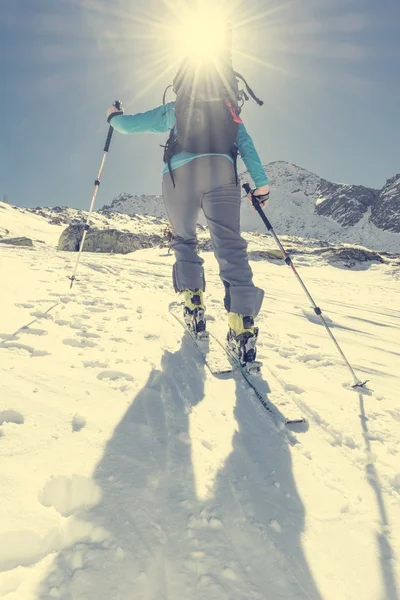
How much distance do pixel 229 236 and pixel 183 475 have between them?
95.6 inches

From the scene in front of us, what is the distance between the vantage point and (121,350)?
331 centimetres

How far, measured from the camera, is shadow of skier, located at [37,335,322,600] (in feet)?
3.81

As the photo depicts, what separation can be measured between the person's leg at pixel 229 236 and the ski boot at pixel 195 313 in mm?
458

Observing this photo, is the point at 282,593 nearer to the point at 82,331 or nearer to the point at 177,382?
the point at 177,382

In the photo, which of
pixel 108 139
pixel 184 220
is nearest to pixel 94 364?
pixel 184 220

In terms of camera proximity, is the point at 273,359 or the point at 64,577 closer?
the point at 64,577

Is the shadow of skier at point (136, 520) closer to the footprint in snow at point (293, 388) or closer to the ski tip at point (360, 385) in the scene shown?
the footprint in snow at point (293, 388)

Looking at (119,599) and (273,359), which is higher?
(273,359)

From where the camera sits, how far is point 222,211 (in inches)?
143

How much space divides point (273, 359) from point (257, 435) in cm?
146

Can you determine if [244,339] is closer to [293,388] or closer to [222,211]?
[293,388]

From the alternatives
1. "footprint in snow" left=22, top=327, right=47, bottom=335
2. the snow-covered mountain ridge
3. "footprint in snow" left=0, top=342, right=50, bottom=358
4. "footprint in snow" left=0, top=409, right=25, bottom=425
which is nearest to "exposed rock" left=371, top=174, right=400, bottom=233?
the snow-covered mountain ridge

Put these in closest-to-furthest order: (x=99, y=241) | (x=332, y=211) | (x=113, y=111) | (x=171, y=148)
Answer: (x=171, y=148), (x=113, y=111), (x=99, y=241), (x=332, y=211)

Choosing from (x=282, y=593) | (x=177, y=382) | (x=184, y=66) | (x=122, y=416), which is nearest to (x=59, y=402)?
(x=122, y=416)
